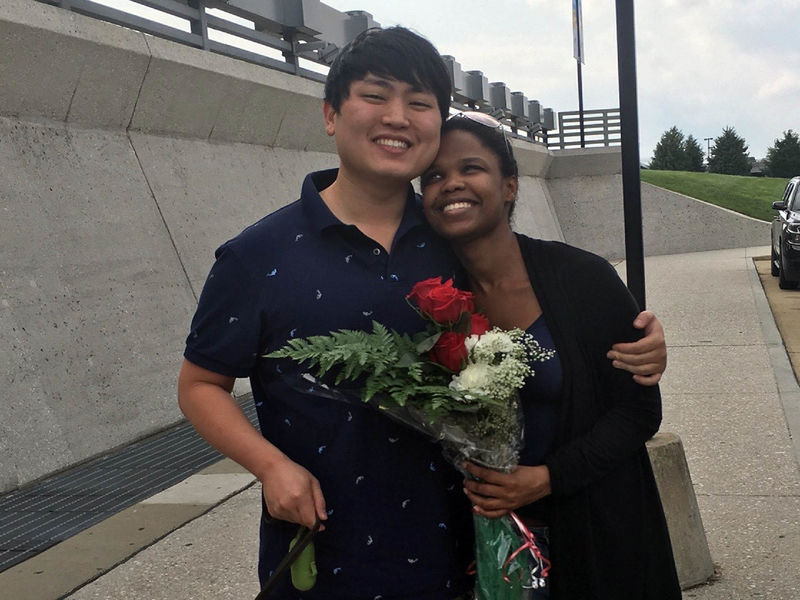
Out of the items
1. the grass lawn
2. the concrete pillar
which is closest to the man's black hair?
the concrete pillar

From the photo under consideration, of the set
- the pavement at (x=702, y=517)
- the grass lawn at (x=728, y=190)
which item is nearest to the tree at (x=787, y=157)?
the grass lawn at (x=728, y=190)

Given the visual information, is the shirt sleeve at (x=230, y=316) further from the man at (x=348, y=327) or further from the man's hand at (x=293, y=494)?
the man's hand at (x=293, y=494)

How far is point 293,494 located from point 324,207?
636mm

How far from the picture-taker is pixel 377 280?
205 cm

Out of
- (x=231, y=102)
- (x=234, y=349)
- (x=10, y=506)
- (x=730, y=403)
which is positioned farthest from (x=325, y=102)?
(x=231, y=102)

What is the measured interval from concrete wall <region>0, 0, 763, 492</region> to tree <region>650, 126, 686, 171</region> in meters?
59.4

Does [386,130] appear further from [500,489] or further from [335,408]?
[500,489]

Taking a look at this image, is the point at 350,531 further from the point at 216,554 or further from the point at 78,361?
the point at 78,361

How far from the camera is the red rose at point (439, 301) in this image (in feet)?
6.11

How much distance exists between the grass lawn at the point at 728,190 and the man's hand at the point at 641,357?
2873 centimetres

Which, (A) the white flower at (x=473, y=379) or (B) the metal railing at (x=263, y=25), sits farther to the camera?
(B) the metal railing at (x=263, y=25)

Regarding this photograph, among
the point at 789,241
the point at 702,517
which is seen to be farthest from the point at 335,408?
the point at 789,241

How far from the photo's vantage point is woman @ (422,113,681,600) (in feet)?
7.00

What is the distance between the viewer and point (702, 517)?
4887mm
